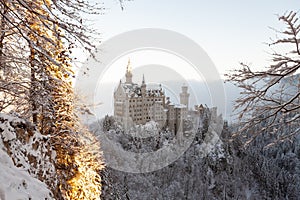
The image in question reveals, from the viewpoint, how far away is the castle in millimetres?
55938

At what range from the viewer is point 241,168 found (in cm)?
6588

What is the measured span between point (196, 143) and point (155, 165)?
46.5 feet

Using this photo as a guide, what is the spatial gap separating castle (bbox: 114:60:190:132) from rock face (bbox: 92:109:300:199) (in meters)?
4.04

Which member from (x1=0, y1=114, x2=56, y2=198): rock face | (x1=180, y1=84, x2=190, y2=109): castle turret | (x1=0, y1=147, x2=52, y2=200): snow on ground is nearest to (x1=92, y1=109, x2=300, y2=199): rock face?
(x1=180, y1=84, x2=190, y2=109): castle turret

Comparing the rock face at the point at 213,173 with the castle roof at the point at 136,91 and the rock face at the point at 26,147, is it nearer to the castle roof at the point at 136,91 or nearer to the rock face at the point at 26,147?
the castle roof at the point at 136,91

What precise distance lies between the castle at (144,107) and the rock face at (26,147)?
49.9m

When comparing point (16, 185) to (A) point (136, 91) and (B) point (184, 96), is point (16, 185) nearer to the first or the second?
(A) point (136, 91)

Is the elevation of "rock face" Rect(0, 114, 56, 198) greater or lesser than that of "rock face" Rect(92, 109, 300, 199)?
greater

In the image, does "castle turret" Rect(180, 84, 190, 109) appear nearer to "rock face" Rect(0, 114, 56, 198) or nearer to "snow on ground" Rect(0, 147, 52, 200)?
"rock face" Rect(0, 114, 56, 198)

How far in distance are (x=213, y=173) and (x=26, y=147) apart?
6280 cm

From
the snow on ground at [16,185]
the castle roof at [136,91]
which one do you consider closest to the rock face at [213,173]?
the castle roof at [136,91]

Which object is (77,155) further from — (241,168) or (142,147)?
(241,168)

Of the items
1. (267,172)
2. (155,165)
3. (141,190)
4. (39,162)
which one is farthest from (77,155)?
(267,172)

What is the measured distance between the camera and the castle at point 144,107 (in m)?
55.9
